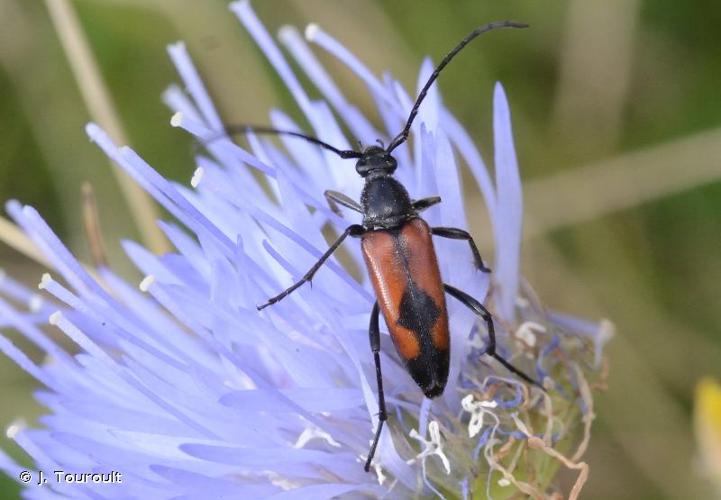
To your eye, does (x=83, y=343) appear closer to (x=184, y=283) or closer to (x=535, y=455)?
(x=184, y=283)

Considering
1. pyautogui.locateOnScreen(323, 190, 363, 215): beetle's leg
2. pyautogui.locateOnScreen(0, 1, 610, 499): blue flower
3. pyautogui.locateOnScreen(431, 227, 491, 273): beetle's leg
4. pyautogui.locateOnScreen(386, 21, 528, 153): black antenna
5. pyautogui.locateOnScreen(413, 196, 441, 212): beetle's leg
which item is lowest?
pyautogui.locateOnScreen(0, 1, 610, 499): blue flower

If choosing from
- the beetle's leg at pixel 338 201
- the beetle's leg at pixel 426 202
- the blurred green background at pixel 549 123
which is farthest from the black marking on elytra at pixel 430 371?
→ the blurred green background at pixel 549 123

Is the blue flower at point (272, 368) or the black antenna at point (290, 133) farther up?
the black antenna at point (290, 133)

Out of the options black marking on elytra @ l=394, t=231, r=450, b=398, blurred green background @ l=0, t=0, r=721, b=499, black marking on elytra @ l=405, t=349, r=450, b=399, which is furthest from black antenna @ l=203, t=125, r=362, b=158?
blurred green background @ l=0, t=0, r=721, b=499

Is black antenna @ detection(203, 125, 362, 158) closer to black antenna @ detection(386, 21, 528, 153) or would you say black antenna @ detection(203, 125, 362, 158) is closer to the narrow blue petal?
black antenna @ detection(386, 21, 528, 153)

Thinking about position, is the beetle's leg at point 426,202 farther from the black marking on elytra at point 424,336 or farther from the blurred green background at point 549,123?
the blurred green background at point 549,123

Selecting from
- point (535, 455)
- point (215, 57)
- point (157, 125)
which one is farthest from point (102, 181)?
point (535, 455)

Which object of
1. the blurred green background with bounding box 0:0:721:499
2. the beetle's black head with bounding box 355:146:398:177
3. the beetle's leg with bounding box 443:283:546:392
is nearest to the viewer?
the beetle's leg with bounding box 443:283:546:392
